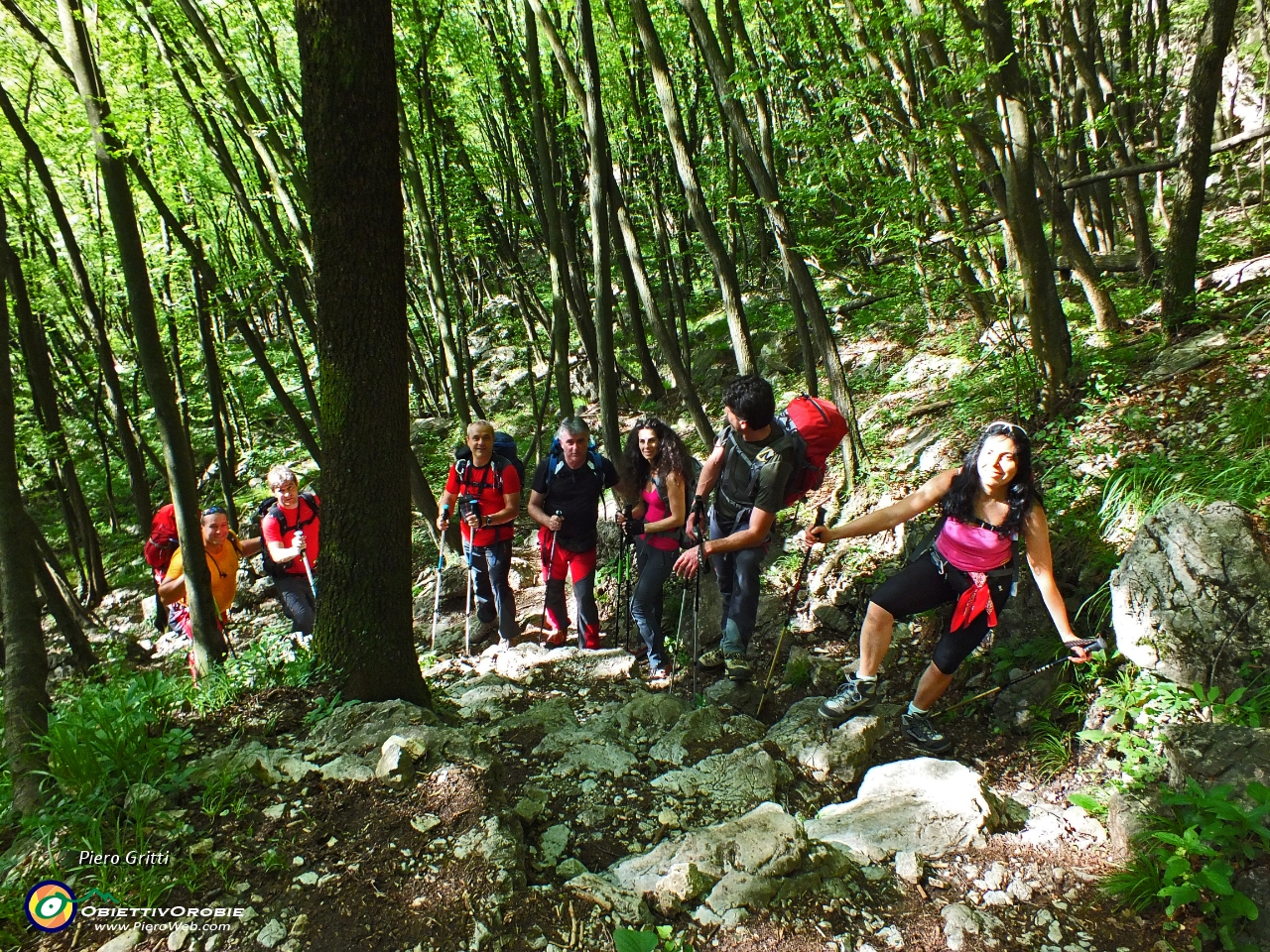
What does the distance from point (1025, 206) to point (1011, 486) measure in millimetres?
3280

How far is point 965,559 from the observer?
3.96 m

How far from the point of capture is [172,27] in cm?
881

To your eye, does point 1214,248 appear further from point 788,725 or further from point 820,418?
point 788,725

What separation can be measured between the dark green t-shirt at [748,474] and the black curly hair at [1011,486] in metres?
1.10

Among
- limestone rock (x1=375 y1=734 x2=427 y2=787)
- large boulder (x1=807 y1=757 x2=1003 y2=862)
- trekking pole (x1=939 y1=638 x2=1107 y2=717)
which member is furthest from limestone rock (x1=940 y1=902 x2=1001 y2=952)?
limestone rock (x1=375 y1=734 x2=427 y2=787)

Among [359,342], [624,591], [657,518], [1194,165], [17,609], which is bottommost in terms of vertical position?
[624,591]

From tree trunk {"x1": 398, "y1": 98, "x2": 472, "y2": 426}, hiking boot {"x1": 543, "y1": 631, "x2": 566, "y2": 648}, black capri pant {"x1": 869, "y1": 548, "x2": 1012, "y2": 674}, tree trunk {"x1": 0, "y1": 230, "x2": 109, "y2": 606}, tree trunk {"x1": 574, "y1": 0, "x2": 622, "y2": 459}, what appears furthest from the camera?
tree trunk {"x1": 398, "y1": 98, "x2": 472, "y2": 426}

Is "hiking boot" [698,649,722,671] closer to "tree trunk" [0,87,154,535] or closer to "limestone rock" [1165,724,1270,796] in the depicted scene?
"limestone rock" [1165,724,1270,796]

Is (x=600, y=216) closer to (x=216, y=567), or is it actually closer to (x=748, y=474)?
(x=748, y=474)

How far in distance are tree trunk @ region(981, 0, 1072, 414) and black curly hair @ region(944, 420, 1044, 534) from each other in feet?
9.07

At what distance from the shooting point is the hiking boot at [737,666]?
520cm

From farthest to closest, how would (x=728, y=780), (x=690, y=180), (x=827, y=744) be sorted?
(x=690, y=180), (x=827, y=744), (x=728, y=780)

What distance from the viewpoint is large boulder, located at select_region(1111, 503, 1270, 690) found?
353 cm

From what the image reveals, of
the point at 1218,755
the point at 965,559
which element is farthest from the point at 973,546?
the point at 1218,755
